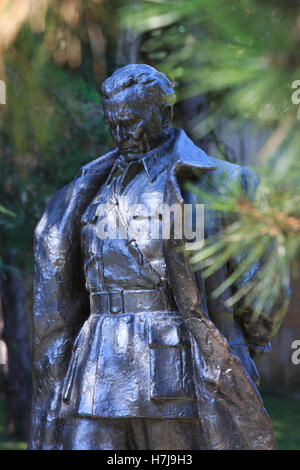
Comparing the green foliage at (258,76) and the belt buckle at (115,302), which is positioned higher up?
the green foliage at (258,76)

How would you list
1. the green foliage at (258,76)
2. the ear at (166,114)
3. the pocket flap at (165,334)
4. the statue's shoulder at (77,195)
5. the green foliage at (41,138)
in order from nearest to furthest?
the green foliage at (258,76)
the pocket flap at (165,334)
the ear at (166,114)
the statue's shoulder at (77,195)
the green foliage at (41,138)

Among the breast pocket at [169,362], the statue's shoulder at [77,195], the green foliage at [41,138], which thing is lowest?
the breast pocket at [169,362]

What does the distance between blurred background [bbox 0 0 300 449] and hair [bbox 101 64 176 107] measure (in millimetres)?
127

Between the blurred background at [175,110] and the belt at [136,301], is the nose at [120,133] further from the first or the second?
the belt at [136,301]

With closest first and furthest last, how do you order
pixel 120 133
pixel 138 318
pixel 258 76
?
pixel 258 76
pixel 138 318
pixel 120 133

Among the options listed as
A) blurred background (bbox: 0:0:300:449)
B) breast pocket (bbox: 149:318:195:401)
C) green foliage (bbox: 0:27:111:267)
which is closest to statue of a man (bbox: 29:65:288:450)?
breast pocket (bbox: 149:318:195:401)

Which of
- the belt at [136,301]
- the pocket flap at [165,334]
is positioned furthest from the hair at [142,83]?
the pocket flap at [165,334]

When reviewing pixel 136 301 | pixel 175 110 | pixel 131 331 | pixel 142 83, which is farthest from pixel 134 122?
pixel 175 110

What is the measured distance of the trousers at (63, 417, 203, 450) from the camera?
303 cm

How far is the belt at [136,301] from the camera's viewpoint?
312 centimetres

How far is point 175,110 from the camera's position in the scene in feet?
24.5

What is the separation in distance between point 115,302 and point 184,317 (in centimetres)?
32

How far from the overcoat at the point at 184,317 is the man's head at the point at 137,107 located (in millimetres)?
118

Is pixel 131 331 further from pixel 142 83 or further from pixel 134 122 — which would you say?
pixel 142 83
